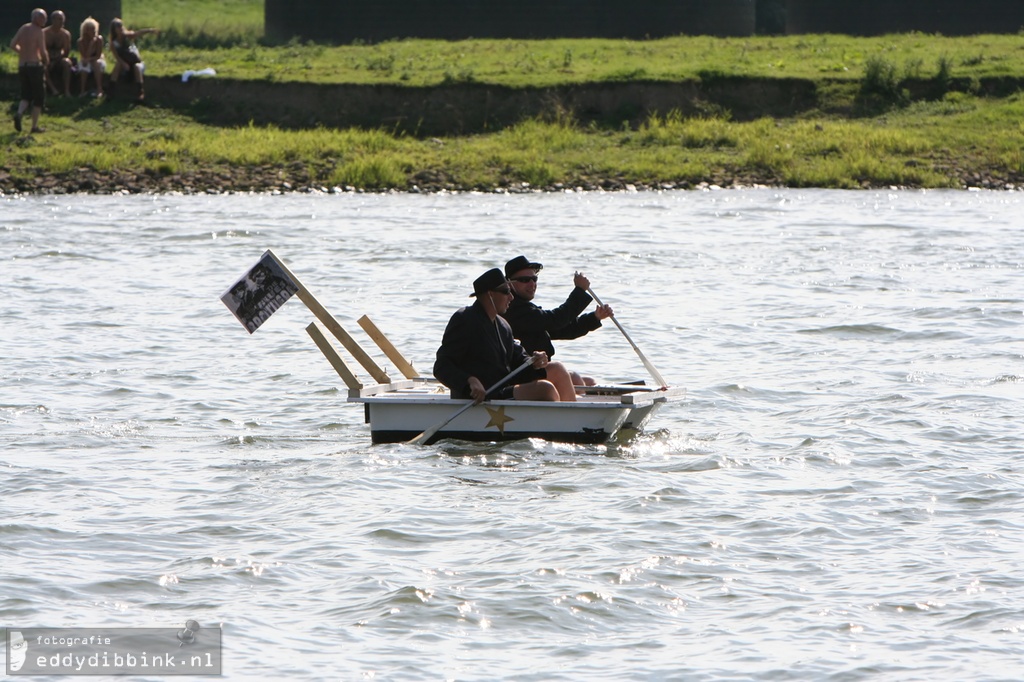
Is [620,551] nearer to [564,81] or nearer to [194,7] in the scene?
[564,81]

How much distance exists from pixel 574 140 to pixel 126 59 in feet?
26.3

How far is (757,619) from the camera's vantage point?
7406mm

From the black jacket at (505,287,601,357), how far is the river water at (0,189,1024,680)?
2.84ft

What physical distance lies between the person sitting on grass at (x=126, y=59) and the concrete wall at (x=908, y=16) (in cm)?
1895

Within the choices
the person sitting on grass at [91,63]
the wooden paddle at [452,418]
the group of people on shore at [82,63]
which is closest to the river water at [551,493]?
the wooden paddle at [452,418]

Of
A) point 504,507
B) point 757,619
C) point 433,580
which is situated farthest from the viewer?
point 504,507

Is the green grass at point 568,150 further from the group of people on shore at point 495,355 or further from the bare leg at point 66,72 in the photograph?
the group of people on shore at point 495,355

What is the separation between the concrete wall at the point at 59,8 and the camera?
3866 centimetres

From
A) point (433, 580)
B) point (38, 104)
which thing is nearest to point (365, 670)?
point (433, 580)

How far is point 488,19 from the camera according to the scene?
40625 mm

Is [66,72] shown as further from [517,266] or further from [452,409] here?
[452,409]

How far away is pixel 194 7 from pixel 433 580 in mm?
43060

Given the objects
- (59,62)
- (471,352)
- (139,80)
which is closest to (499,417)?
(471,352)

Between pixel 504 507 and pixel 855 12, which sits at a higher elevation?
pixel 855 12
